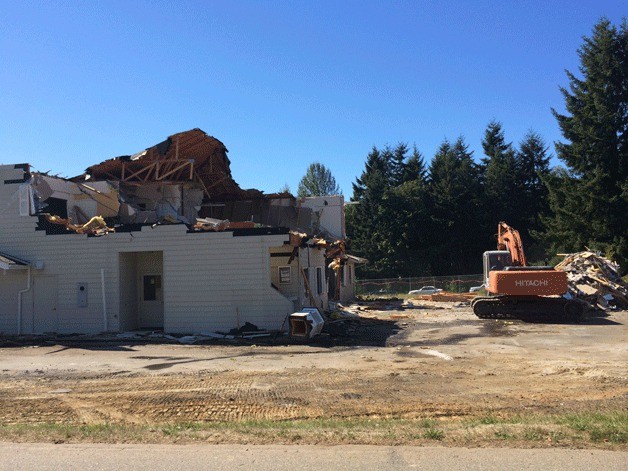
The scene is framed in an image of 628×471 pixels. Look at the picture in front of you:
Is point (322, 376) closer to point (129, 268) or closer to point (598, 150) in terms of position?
point (129, 268)

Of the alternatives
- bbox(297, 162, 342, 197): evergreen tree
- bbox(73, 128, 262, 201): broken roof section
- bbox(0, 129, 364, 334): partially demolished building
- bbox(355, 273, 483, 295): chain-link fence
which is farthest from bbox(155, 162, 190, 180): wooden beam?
bbox(297, 162, 342, 197): evergreen tree

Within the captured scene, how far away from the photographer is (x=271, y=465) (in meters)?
5.72

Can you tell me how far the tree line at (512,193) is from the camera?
4184 centimetres

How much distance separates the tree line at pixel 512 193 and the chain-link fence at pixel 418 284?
288 inches

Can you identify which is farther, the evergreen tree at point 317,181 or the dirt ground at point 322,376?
the evergreen tree at point 317,181

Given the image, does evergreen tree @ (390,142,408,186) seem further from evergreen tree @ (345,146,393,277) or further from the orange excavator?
the orange excavator

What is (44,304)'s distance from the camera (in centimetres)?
2056

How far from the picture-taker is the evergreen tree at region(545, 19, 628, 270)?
41000 millimetres

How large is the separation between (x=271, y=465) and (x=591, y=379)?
26.1 ft

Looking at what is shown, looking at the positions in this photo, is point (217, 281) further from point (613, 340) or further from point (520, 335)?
point (613, 340)

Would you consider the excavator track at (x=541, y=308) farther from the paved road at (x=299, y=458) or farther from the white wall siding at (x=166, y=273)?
the paved road at (x=299, y=458)

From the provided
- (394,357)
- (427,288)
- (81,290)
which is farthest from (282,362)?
(427,288)

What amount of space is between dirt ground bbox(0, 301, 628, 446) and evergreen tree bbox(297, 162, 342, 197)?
69899mm

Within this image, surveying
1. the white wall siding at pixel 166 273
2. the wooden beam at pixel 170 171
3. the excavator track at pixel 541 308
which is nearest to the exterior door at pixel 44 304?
the white wall siding at pixel 166 273
